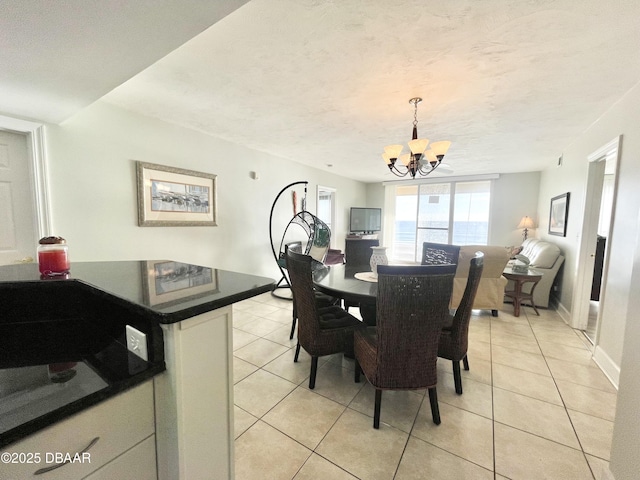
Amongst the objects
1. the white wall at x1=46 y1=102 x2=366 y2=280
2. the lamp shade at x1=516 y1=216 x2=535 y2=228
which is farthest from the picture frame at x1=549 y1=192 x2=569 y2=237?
the white wall at x1=46 y1=102 x2=366 y2=280

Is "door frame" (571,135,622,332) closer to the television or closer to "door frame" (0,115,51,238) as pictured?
the television

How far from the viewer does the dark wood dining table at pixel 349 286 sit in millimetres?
1820

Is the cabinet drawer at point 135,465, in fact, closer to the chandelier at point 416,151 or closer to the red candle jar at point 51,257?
the red candle jar at point 51,257

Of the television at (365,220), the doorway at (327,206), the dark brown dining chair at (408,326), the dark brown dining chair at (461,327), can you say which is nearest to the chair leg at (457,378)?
the dark brown dining chair at (461,327)

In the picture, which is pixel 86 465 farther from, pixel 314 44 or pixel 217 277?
pixel 314 44

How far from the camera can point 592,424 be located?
1582 millimetres

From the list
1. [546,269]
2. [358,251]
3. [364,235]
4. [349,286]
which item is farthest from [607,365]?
[364,235]

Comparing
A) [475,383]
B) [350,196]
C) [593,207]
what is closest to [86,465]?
[475,383]

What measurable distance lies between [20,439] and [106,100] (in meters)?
2.93

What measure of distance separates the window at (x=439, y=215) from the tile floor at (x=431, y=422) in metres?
4.08

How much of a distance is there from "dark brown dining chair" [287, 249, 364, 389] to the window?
4.77m

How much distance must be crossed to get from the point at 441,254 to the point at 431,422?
1604 millimetres

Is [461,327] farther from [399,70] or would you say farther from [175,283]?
[399,70]

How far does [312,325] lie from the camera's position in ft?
6.12
